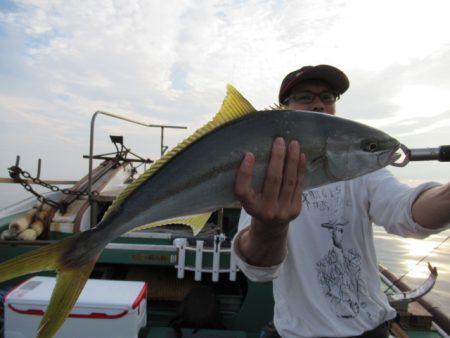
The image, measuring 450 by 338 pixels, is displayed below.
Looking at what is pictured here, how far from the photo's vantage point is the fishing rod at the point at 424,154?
229 cm

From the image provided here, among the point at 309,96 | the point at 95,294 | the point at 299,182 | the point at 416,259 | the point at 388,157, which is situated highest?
the point at 309,96

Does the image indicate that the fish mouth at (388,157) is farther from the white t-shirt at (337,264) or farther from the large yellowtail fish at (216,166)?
the white t-shirt at (337,264)

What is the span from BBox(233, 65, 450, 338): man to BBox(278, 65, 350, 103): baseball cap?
931 millimetres

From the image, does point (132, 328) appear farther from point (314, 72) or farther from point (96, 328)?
point (314, 72)

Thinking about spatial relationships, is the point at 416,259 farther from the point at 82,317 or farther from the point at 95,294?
the point at 82,317

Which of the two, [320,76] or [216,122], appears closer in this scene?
[216,122]

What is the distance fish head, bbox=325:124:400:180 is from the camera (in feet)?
6.72

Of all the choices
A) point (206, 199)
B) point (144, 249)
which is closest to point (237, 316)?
point (144, 249)

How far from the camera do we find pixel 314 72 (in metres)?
3.06

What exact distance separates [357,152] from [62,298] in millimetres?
1884

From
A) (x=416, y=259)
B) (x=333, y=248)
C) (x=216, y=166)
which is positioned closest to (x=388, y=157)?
(x=333, y=248)

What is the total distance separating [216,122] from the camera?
206cm

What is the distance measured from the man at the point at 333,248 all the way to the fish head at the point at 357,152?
0.27 meters

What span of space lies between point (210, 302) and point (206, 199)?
354 cm
